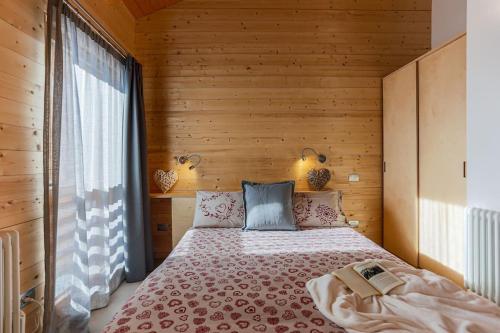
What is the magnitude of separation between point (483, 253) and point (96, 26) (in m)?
3.07

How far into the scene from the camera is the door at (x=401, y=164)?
2.88 m

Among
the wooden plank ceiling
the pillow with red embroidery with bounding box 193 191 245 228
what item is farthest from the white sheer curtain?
the pillow with red embroidery with bounding box 193 191 245 228

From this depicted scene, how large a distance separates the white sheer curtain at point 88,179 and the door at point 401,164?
2.66 m

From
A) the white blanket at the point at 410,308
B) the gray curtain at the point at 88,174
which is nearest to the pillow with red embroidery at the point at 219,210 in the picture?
the gray curtain at the point at 88,174

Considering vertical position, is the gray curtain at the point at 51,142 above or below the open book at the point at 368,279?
above

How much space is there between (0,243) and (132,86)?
199cm

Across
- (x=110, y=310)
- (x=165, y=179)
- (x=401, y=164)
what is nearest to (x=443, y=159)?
(x=401, y=164)

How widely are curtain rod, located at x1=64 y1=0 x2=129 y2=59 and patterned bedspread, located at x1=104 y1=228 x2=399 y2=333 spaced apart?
1.77 meters

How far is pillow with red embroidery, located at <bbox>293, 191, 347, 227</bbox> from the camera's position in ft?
9.45

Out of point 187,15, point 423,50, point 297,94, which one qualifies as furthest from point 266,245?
point 423,50

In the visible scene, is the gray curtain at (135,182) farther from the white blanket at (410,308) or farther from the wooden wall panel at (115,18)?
the white blanket at (410,308)

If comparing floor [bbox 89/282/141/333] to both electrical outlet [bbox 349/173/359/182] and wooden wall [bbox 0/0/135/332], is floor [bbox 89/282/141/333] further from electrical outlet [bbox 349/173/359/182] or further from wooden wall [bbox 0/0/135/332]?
electrical outlet [bbox 349/173/359/182]

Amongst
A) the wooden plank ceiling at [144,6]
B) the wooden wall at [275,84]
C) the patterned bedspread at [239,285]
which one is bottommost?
the patterned bedspread at [239,285]

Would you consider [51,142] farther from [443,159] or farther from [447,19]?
[447,19]
